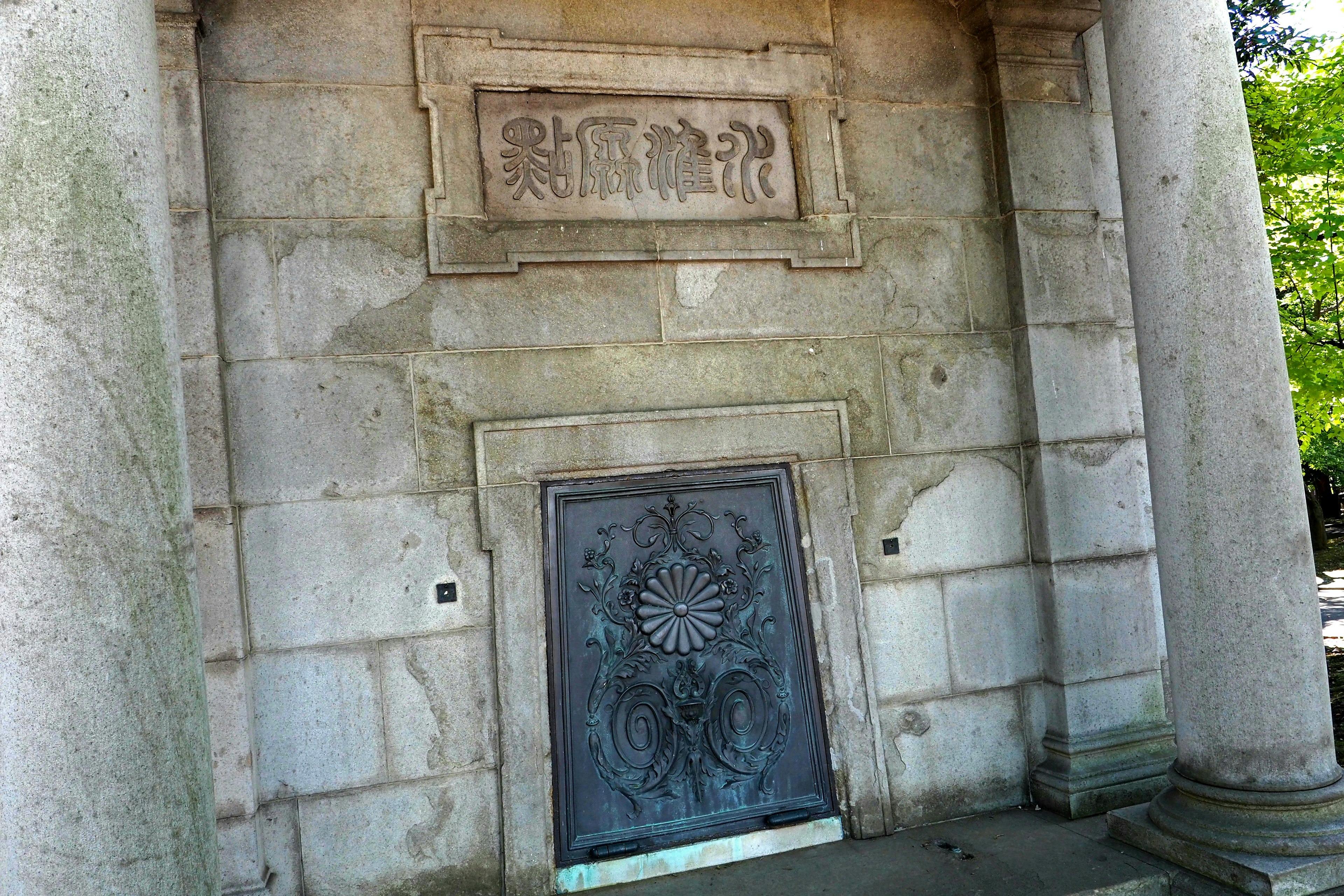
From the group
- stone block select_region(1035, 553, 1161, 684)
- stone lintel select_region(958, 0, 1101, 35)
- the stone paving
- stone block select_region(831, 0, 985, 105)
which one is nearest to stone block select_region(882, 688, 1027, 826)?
the stone paving

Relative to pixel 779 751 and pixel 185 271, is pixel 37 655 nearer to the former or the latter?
pixel 185 271

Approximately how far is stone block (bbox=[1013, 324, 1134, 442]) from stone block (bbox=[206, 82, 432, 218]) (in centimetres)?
354

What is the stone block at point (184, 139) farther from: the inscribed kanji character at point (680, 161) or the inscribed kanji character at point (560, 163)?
the inscribed kanji character at point (680, 161)

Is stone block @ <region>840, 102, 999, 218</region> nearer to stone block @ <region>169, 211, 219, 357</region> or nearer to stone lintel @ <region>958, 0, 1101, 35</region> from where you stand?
stone lintel @ <region>958, 0, 1101, 35</region>

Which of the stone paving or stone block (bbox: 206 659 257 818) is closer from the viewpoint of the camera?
stone block (bbox: 206 659 257 818)

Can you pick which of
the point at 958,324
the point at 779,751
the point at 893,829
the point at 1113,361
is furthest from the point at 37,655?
the point at 1113,361

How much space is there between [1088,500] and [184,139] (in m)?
5.15

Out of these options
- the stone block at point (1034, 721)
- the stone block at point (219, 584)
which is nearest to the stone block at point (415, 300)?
the stone block at point (219, 584)

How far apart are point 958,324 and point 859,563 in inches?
60.8

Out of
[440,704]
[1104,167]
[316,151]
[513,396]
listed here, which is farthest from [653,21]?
[440,704]

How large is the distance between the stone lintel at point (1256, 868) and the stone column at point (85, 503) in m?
4.18

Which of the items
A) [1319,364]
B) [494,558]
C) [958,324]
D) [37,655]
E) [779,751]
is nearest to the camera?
[37,655]

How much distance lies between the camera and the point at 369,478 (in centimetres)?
458

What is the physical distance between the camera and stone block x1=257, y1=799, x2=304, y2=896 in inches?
172
